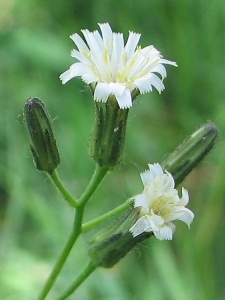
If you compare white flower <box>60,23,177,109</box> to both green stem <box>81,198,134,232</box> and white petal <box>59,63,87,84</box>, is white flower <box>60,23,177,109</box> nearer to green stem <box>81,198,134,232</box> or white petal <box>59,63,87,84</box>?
white petal <box>59,63,87,84</box>

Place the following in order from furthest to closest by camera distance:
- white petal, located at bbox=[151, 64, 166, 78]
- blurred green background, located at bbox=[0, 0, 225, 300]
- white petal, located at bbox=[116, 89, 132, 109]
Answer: blurred green background, located at bbox=[0, 0, 225, 300], white petal, located at bbox=[151, 64, 166, 78], white petal, located at bbox=[116, 89, 132, 109]

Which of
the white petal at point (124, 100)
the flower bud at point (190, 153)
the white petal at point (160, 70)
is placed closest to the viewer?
the white petal at point (124, 100)

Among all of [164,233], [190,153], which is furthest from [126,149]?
[164,233]

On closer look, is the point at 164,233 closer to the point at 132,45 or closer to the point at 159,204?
the point at 159,204

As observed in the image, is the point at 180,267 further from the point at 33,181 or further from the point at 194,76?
the point at 194,76

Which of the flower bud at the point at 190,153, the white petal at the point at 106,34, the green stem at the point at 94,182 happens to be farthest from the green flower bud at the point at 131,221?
the white petal at the point at 106,34

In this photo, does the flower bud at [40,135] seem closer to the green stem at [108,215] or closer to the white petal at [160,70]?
the green stem at [108,215]

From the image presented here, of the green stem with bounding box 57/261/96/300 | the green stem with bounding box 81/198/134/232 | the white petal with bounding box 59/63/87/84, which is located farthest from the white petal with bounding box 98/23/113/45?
Result: the green stem with bounding box 57/261/96/300

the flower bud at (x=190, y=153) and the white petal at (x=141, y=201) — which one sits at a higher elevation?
the flower bud at (x=190, y=153)
